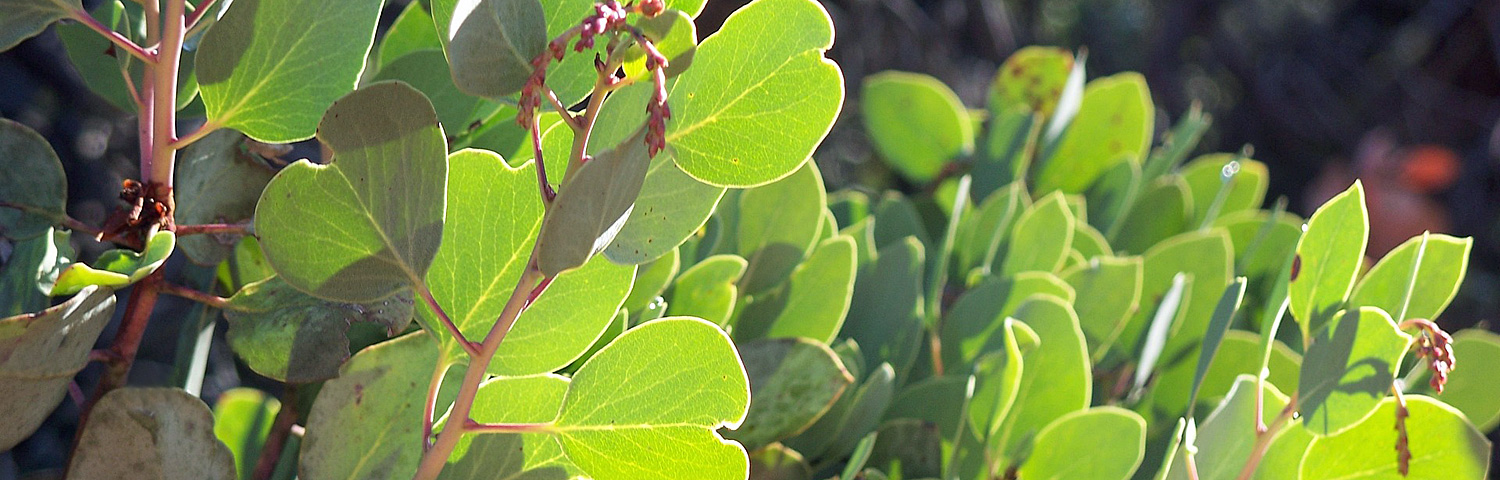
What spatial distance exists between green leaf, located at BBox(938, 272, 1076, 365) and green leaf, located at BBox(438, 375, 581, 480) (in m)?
0.36

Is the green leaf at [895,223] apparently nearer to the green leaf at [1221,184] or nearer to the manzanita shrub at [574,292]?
the manzanita shrub at [574,292]

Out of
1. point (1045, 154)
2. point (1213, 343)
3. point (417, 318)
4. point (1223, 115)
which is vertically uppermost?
point (417, 318)

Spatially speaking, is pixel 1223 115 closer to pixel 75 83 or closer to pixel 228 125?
pixel 75 83

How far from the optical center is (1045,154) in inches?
44.2

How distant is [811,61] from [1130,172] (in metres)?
0.68

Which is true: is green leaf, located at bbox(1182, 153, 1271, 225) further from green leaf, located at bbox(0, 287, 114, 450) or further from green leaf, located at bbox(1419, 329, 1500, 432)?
green leaf, located at bbox(0, 287, 114, 450)

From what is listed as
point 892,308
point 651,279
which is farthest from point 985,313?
point 651,279

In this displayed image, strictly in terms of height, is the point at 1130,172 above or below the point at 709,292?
below

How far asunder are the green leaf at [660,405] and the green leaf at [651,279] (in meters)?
0.16

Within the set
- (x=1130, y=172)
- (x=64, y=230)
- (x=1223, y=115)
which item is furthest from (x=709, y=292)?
(x=1223, y=115)

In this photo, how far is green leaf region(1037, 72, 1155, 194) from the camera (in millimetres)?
1121

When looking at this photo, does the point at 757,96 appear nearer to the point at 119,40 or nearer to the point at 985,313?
the point at 119,40

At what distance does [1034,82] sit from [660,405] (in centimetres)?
89

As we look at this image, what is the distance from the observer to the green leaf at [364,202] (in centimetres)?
42
